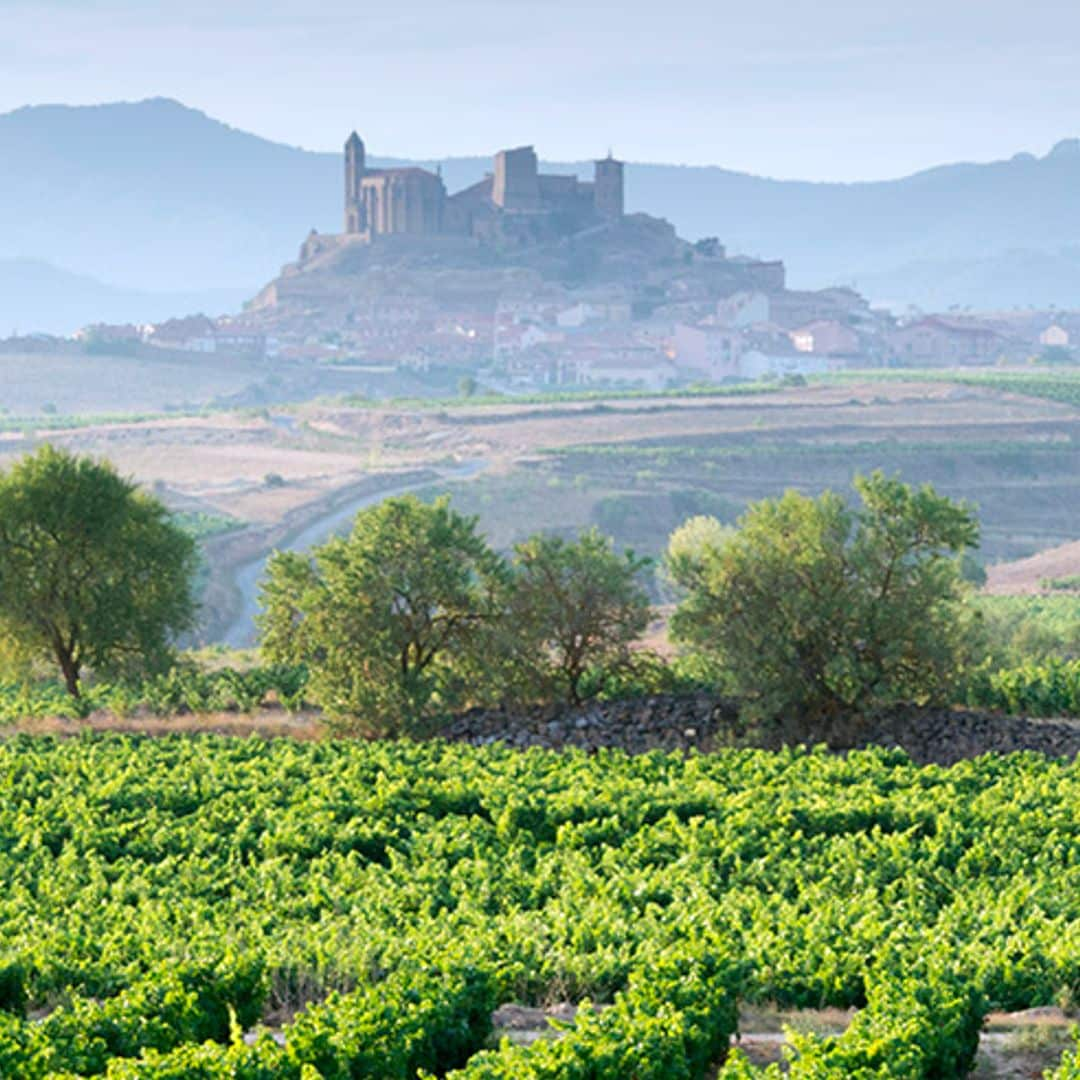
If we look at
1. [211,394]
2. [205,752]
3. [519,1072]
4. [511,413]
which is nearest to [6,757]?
[205,752]

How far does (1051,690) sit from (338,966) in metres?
23.7

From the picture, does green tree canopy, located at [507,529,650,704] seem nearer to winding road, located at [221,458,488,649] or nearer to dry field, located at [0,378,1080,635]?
winding road, located at [221,458,488,649]

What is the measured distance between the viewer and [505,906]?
63.0ft

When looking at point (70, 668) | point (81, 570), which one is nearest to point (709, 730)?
point (81, 570)

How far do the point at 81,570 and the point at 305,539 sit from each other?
197 feet

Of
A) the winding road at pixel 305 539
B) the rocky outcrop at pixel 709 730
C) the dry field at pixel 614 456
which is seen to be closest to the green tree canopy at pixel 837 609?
the rocky outcrop at pixel 709 730

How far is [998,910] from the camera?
17.4 metres

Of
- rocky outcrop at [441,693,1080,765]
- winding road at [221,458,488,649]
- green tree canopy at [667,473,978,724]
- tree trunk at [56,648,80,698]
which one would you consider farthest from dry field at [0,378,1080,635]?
green tree canopy at [667,473,978,724]

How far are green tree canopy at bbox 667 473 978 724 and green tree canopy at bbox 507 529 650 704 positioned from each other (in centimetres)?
221

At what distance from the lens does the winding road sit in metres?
80.8

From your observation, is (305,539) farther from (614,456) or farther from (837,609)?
(837,609)

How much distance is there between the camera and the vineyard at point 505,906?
1241 cm

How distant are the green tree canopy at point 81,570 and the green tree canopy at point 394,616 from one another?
3.21m

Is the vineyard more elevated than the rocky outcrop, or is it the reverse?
the vineyard
